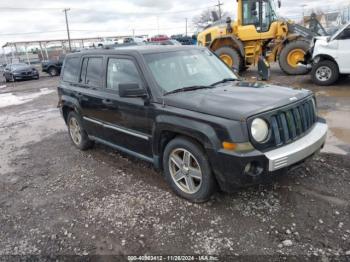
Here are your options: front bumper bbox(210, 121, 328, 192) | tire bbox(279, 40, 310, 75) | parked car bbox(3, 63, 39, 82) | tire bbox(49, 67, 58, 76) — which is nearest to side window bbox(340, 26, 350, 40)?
tire bbox(279, 40, 310, 75)

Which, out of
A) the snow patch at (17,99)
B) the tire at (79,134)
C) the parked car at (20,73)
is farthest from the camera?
the parked car at (20,73)

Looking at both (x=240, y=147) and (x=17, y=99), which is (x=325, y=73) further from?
(x=17, y=99)

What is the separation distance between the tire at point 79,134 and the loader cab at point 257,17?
9.57 meters

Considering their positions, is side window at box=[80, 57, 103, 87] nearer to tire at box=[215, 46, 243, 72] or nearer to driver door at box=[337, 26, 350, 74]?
driver door at box=[337, 26, 350, 74]

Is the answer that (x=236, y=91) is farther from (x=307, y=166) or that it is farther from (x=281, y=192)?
(x=307, y=166)

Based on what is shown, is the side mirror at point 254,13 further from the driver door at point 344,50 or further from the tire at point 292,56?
the driver door at point 344,50

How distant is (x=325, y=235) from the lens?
3.05 meters

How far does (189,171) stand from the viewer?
3715 mm

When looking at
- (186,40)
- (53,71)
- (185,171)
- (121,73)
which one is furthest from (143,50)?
(186,40)

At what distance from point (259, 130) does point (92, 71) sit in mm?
3104

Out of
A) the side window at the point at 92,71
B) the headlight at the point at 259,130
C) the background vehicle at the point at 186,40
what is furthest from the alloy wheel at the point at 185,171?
the background vehicle at the point at 186,40

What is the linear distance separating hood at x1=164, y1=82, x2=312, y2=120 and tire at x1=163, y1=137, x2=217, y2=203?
444 millimetres

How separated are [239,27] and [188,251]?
12.2 metres

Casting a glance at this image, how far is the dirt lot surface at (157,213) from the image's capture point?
3070 millimetres
